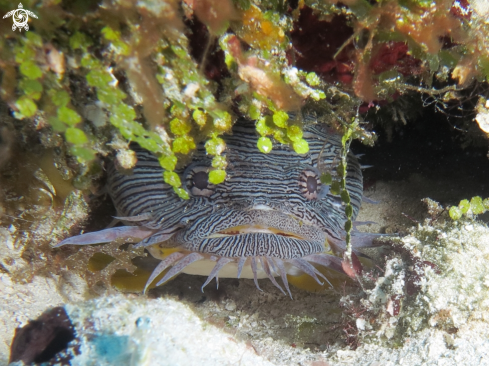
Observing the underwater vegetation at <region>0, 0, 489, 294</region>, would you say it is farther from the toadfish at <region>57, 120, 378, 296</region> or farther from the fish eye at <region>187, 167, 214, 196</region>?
the fish eye at <region>187, 167, 214, 196</region>

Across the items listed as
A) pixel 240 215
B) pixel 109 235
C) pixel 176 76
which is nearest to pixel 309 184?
pixel 240 215

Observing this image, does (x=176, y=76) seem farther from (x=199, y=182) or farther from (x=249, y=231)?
(x=249, y=231)

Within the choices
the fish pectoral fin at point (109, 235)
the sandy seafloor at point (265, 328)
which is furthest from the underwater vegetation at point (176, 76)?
the sandy seafloor at point (265, 328)

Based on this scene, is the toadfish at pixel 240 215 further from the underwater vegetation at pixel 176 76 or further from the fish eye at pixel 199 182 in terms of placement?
the underwater vegetation at pixel 176 76

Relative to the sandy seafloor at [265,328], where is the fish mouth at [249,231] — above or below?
above

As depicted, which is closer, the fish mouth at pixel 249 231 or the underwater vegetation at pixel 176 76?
the underwater vegetation at pixel 176 76

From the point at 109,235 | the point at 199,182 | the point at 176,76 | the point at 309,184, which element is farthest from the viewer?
the point at 309,184
